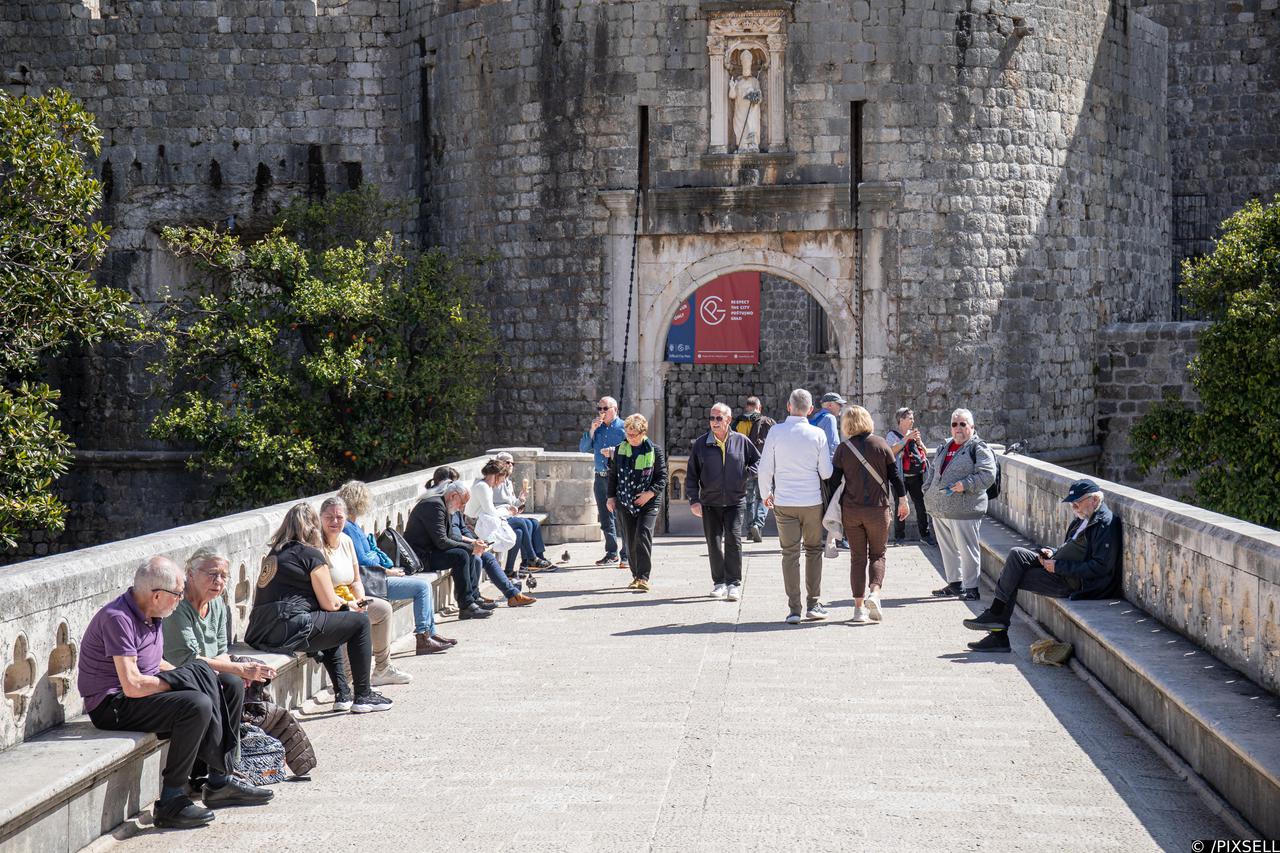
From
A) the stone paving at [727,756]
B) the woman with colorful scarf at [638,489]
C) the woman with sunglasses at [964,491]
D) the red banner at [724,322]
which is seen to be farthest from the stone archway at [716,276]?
the red banner at [724,322]

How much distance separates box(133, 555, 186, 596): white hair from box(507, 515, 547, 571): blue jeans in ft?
21.7

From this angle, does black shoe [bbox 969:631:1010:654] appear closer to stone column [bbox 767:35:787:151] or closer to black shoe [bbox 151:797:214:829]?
black shoe [bbox 151:797:214:829]

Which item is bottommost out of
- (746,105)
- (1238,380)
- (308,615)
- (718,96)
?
(308,615)

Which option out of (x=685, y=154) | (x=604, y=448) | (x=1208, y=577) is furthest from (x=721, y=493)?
(x=685, y=154)

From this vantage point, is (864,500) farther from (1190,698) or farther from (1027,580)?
(1190,698)

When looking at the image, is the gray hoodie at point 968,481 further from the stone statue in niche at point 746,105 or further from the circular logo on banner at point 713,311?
the circular logo on banner at point 713,311

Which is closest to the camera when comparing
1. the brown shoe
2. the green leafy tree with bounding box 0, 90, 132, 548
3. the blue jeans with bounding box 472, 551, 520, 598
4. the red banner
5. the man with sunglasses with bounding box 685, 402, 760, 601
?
the brown shoe

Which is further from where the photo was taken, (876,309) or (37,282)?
(876,309)

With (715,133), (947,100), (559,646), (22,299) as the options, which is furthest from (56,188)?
(947,100)

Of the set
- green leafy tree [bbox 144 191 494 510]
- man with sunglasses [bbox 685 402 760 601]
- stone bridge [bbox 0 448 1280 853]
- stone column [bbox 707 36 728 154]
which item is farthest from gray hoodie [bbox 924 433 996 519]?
green leafy tree [bbox 144 191 494 510]

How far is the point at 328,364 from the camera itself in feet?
55.9

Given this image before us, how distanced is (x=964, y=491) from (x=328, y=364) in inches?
346

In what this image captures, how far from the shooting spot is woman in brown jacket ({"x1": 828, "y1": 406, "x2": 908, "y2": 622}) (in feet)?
32.6

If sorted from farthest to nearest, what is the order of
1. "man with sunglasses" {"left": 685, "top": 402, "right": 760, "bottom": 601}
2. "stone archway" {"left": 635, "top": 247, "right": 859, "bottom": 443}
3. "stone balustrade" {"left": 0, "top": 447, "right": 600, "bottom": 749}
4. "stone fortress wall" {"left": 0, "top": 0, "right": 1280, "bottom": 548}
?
1. "stone archway" {"left": 635, "top": 247, "right": 859, "bottom": 443}
2. "stone fortress wall" {"left": 0, "top": 0, "right": 1280, "bottom": 548}
3. "man with sunglasses" {"left": 685, "top": 402, "right": 760, "bottom": 601}
4. "stone balustrade" {"left": 0, "top": 447, "right": 600, "bottom": 749}
